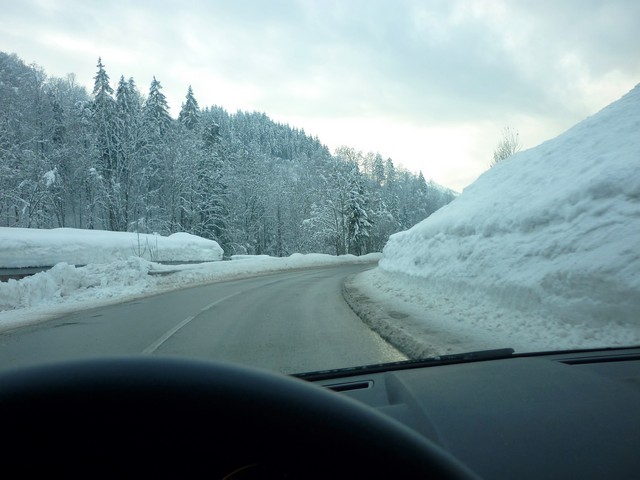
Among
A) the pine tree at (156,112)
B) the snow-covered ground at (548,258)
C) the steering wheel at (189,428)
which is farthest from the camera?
the pine tree at (156,112)

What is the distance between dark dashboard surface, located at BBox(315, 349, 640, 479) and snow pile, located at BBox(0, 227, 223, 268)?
2049 cm

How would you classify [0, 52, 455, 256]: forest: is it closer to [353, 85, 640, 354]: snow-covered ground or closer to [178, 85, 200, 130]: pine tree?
[178, 85, 200, 130]: pine tree

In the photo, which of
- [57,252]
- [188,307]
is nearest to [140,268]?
[57,252]

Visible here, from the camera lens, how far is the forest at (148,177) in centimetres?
4238

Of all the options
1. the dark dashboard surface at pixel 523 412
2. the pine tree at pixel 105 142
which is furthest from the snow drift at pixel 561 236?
the pine tree at pixel 105 142

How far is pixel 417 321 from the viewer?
30.0 feet

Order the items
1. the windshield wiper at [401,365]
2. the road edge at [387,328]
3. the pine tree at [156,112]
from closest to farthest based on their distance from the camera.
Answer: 1. the windshield wiper at [401,365]
2. the road edge at [387,328]
3. the pine tree at [156,112]

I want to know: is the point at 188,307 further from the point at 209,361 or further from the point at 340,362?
the point at 209,361

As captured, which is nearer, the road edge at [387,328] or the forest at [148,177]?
the road edge at [387,328]

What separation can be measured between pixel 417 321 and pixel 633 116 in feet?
22.8

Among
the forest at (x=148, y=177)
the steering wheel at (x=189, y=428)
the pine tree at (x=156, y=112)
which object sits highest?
the pine tree at (x=156, y=112)

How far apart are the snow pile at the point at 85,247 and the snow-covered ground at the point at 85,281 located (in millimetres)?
57

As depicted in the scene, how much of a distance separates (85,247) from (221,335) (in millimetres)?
18310

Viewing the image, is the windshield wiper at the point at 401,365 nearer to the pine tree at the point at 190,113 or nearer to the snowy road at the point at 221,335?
the snowy road at the point at 221,335
